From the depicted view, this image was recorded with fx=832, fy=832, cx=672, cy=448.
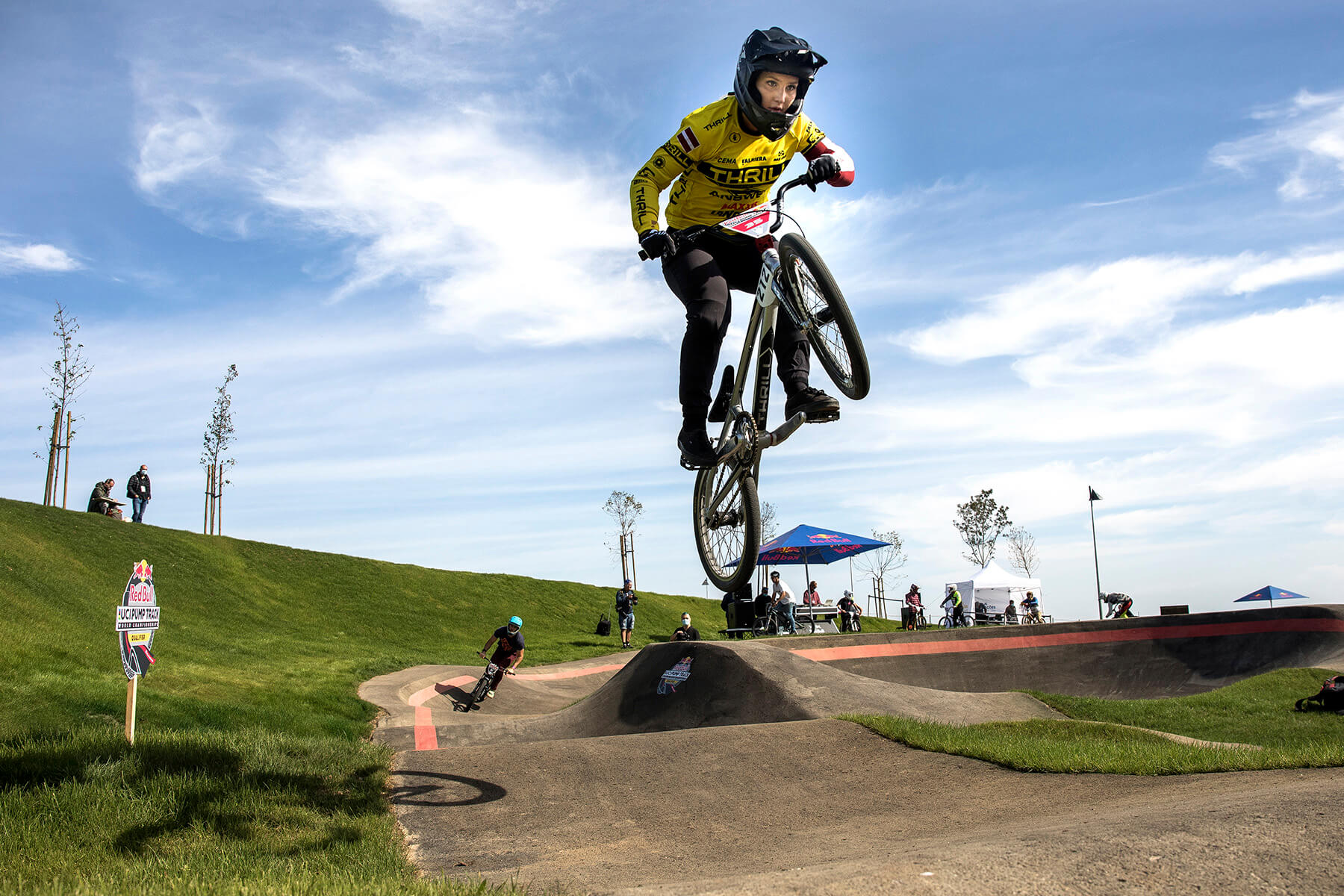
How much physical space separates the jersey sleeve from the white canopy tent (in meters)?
32.5

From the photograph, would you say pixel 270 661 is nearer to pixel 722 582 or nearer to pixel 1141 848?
pixel 722 582

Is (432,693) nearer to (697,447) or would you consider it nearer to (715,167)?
(697,447)

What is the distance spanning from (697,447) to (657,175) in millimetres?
1960

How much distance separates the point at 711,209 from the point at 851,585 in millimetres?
33021

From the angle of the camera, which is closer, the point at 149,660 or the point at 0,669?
the point at 149,660

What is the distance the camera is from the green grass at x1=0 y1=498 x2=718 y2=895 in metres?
5.77

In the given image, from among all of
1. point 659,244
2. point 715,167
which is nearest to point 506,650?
point 659,244

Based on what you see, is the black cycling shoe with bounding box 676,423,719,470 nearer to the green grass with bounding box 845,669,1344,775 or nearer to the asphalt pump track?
the asphalt pump track

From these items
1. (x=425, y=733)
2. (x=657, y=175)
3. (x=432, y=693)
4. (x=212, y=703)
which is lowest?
(x=425, y=733)

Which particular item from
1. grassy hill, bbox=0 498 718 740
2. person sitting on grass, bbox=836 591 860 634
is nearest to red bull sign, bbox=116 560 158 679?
grassy hill, bbox=0 498 718 740

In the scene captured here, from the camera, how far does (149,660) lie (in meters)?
9.59

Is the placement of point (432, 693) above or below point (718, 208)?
below

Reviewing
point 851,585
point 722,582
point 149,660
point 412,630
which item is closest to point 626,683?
point 149,660

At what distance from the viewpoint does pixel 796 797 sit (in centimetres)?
779
